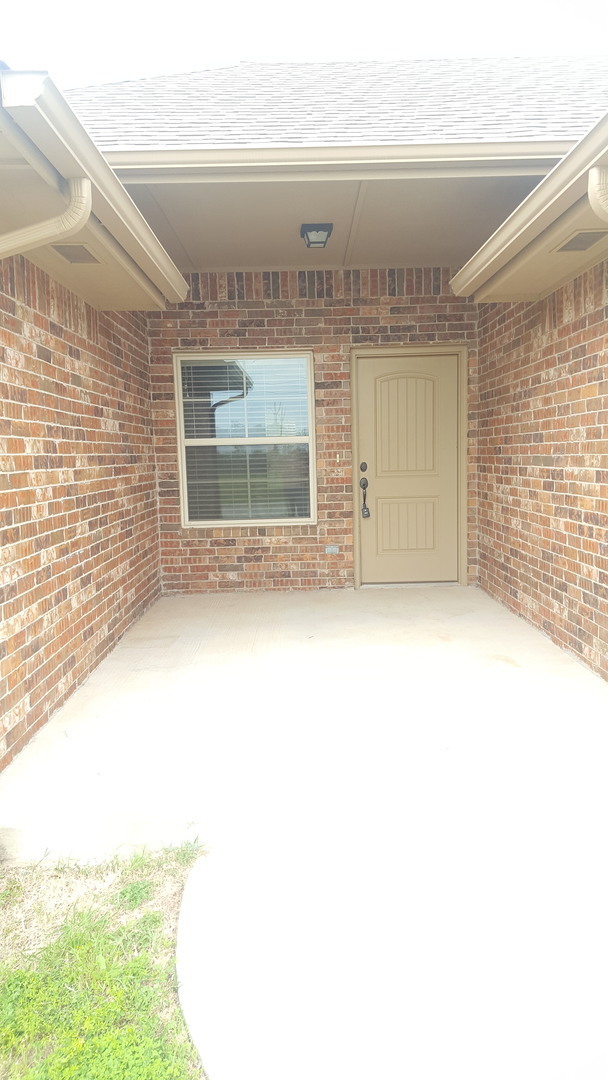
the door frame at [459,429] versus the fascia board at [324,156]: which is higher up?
the fascia board at [324,156]

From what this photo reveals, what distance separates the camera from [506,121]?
11.8ft

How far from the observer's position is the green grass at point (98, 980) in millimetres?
1332

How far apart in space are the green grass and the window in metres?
4.04

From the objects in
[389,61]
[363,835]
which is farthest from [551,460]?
[389,61]

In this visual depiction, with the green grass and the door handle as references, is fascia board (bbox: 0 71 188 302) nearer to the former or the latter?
the green grass

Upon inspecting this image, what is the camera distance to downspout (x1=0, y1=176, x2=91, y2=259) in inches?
96.9

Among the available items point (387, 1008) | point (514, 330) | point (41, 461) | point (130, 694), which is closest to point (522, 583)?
point (514, 330)

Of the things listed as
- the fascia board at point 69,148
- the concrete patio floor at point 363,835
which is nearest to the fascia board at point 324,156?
the fascia board at point 69,148

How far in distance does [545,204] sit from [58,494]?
2593 millimetres

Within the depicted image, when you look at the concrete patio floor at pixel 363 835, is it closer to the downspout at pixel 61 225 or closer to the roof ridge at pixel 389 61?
the downspout at pixel 61 225

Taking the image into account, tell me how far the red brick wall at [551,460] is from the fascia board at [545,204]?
1.63ft

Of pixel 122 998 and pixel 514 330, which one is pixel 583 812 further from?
pixel 514 330

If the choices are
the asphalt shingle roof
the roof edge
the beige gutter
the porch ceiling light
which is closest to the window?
the porch ceiling light

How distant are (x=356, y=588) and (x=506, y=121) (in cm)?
356
